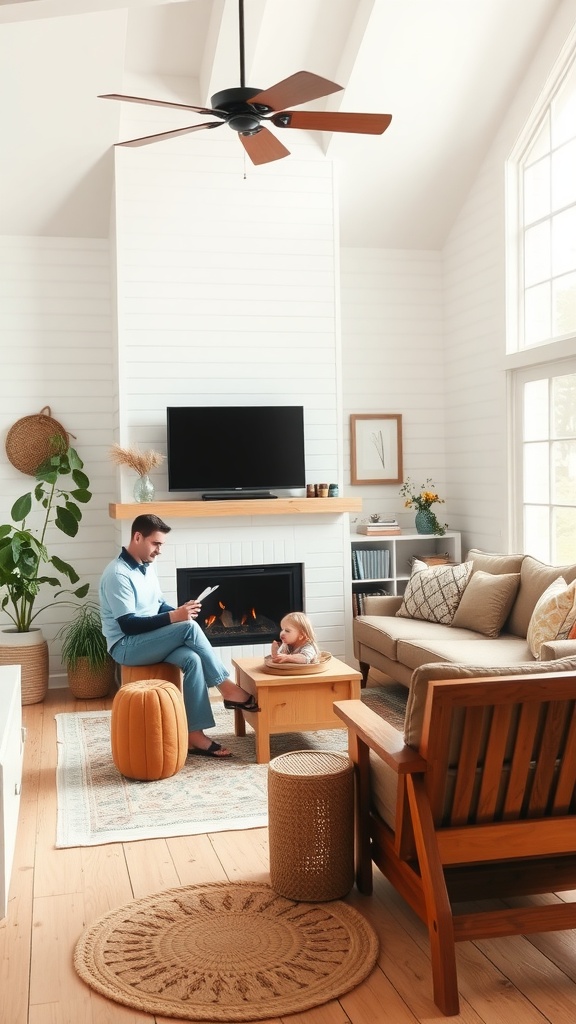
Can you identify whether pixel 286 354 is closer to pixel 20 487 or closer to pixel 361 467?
pixel 361 467

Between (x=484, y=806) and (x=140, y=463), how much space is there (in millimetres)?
3869

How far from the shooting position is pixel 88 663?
20.6 ft

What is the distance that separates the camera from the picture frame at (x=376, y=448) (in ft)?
24.2

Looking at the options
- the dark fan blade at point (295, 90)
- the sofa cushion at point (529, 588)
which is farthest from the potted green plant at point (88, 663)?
the dark fan blade at point (295, 90)

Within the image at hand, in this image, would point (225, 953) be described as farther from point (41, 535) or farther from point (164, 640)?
point (41, 535)

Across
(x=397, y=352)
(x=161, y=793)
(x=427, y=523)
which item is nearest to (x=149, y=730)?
(x=161, y=793)

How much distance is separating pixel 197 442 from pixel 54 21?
2553 mm

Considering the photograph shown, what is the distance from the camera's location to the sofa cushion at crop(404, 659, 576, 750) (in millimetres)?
2646

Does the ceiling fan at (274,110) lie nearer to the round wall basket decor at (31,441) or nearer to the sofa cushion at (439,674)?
the sofa cushion at (439,674)

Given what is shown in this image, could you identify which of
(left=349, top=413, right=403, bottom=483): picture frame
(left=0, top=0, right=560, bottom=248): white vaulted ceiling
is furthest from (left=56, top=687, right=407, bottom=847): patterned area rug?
(left=0, top=0, right=560, bottom=248): white vaulted ceiling

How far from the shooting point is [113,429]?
22.1ft

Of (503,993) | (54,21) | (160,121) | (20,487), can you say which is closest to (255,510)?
(20,487)

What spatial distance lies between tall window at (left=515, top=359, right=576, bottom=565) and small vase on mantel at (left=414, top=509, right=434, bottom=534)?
0.77 m

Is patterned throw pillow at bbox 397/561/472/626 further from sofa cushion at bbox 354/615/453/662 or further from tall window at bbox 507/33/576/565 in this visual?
tall window at bbox 507/33/576/565
